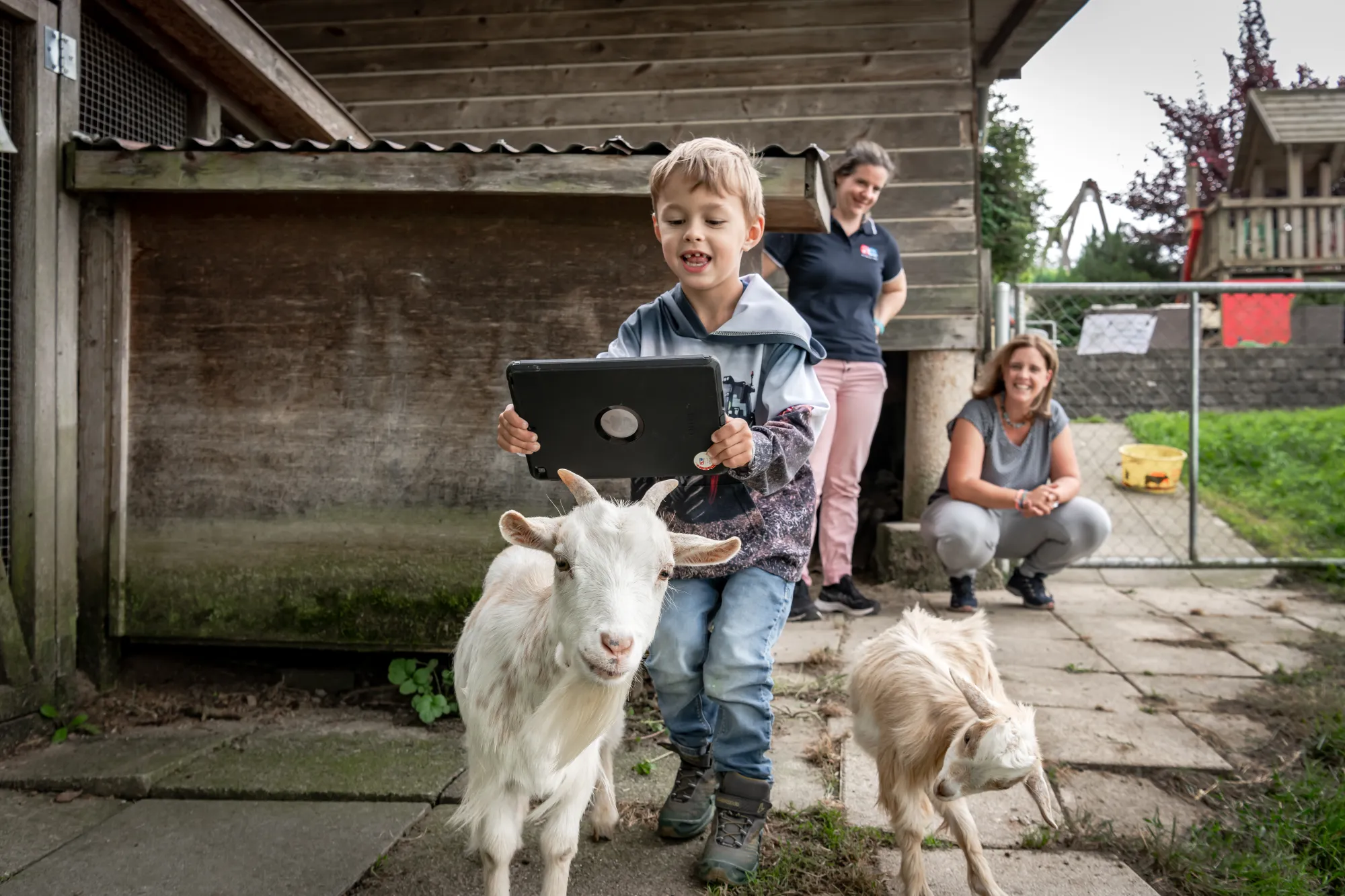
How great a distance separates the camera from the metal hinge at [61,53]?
374 cm

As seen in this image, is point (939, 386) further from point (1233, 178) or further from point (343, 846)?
point (1233, 178)

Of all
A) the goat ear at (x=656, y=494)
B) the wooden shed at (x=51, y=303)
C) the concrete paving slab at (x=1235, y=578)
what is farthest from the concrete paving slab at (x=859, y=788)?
the concrete paving slab at (x=1235, y=578)

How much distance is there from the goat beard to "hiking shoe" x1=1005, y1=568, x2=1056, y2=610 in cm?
426

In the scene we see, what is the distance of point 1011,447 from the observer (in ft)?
18.1

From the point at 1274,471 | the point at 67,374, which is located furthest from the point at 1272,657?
the point at 1274,471

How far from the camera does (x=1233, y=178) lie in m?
18.1

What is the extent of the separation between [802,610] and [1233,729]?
2.22m

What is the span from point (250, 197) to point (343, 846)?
2.74 metres

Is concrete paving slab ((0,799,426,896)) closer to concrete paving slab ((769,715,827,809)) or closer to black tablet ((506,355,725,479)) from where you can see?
concrete paving slab ((769,715,827,809))

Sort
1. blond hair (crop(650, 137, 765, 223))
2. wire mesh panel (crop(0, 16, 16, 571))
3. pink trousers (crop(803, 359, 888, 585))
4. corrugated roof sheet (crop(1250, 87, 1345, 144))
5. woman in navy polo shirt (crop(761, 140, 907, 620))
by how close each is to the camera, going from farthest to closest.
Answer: corrugated roof sheet (crop(1250, 87, 1345, 144)) < pink trousers (crop(803, 359, 888, 585)) < woman in navy polo shirt (crop(761, 140, 907, 620)) < wire mesh panel (crop(0, 16, 16, 571)) < blond hair (crop(650, 137, 765, 223))

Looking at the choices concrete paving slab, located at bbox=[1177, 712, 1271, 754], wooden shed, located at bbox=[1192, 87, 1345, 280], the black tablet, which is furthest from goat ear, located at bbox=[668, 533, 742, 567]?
wooden shed, located at bbox=[1192, 87, 1345, 280]

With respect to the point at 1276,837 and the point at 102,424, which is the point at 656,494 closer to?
the point at 1276,837

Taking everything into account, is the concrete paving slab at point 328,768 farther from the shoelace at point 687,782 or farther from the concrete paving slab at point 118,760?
the shoelace at point 687,782

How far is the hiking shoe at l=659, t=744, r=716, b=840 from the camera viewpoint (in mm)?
2816
